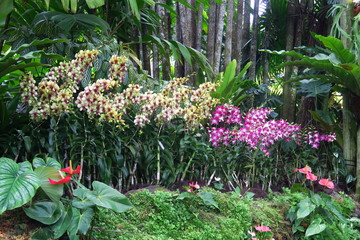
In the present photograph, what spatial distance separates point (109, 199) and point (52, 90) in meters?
0.92

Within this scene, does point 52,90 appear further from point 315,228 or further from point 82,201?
point 315,228

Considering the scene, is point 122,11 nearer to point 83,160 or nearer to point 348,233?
point 83,160

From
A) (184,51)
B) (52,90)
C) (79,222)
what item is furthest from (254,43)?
(79,222)

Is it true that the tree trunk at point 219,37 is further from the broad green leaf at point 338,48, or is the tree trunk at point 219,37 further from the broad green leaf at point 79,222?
the broad green leaf at point 79,222

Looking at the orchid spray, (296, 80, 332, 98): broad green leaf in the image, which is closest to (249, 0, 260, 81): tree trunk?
(296, 80, 332, 98): broad green leaf

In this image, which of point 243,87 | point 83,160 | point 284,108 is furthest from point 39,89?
point 284,108

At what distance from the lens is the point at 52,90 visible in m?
2.31

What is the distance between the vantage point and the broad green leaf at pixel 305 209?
262 cm

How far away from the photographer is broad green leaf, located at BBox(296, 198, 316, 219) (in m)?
2.62

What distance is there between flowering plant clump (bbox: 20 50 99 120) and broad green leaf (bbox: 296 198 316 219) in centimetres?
184

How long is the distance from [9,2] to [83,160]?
124cm

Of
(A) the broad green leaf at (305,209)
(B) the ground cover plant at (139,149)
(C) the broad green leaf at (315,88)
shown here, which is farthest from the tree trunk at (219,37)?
(A) the broad green leaf at (305,209)

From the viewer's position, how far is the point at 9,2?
248cm

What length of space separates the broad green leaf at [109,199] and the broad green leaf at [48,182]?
0.17 meters
